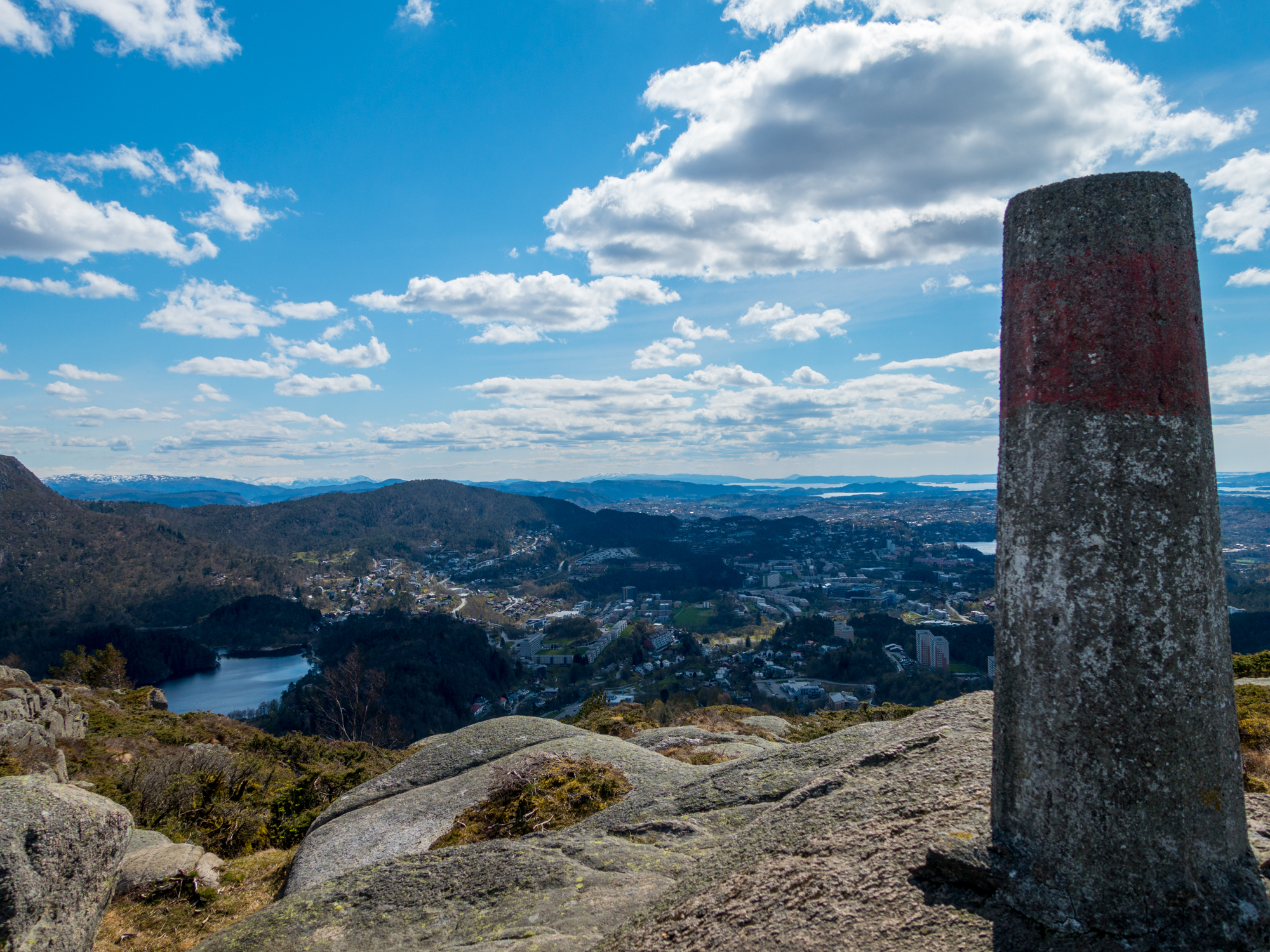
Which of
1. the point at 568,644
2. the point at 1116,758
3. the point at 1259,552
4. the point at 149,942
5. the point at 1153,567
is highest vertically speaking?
the point at 1153,567

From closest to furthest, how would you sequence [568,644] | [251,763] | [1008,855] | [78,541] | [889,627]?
[1008,855]
[251,763]
[889,627]
[568,644]
[78,541]

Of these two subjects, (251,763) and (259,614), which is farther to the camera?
(259,614)

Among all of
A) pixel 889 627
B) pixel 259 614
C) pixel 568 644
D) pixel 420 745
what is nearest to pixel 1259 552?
pixel 889 627

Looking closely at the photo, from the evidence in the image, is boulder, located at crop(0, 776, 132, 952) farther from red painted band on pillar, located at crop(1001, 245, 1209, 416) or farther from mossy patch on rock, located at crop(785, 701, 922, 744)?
mossy patch on rock, located at crop(785, 701, 922, 744)

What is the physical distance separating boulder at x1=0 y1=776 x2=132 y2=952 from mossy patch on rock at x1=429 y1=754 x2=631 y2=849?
3.40 metres

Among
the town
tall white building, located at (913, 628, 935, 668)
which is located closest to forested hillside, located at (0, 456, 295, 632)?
the town

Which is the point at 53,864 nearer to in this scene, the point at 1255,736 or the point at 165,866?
the point at 165,866

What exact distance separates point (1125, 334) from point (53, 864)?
9.73 m

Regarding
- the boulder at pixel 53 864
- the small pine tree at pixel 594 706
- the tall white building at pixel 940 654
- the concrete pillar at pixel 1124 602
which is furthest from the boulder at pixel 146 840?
the tall white building at pixel 940 654

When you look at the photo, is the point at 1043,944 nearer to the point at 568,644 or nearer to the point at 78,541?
the point at 568,644

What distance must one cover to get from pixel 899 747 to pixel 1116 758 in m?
2.49

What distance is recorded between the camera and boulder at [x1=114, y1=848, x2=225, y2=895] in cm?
902

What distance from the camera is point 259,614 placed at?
490 feet

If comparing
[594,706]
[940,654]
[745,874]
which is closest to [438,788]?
[745,874]
